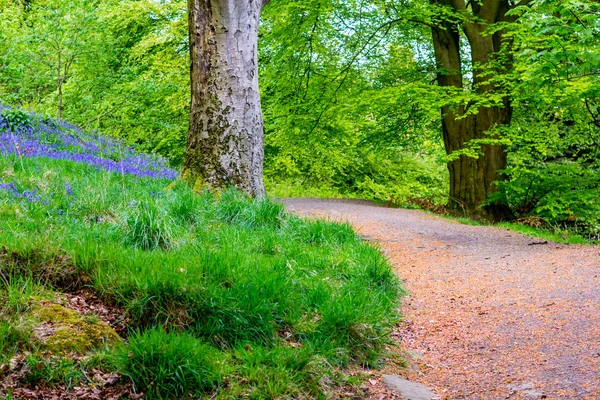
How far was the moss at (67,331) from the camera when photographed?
2689mm

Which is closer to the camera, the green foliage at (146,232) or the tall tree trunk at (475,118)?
the green foliage at (146,232)

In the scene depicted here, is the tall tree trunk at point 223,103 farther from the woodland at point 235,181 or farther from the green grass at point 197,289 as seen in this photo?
the green grass at point 197,289

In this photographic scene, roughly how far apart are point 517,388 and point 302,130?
33.5 feet

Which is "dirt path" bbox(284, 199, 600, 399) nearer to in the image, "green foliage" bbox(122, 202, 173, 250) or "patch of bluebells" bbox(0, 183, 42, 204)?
"green foliage" bbox(122, 202, 173, 250)

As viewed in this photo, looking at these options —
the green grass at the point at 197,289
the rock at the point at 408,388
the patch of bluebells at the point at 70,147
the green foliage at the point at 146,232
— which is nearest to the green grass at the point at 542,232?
the green grass at the point at 197,289

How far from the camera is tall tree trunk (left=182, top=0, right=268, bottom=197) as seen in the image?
655cm

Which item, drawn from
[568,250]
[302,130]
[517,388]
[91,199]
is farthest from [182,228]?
[302,130]

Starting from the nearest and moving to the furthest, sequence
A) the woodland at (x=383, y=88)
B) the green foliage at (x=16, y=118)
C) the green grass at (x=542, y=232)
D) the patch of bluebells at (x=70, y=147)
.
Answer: the patch of bluebells at (x=70, y=147) < the green foliage at (x=16, y=118) < the green grass at (x=542, y=232) < the woodland at (x=383, y=88)

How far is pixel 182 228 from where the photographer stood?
4766 mm

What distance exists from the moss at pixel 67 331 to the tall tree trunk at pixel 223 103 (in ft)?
11.9

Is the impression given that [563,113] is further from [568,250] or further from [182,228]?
[182,228]

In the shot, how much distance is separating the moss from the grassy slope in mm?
74

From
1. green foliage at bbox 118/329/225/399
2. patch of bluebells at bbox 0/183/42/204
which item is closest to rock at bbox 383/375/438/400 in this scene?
green foliage at bbox 118/329/225/399

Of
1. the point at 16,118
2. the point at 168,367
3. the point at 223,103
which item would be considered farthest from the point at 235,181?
the point at 16,118
